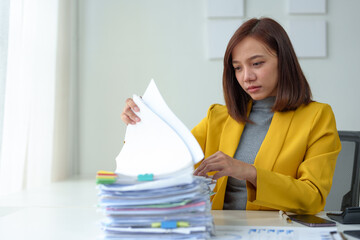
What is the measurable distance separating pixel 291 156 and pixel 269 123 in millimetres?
213

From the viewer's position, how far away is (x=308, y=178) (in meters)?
1.27

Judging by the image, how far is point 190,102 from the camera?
3.29 meters

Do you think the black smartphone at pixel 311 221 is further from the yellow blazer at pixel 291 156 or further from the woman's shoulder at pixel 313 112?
the woman's shoulder at pixel 313 112

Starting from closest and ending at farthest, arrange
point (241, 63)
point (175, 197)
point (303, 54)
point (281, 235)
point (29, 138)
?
point (175, 197) < point (281, 235) < point (241, 63) < point (29, 138) < point (303, 54)

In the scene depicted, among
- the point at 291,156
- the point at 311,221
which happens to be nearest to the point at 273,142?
the point at 291,156

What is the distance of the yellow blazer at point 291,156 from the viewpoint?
3.84 ft

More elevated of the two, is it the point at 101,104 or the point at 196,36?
the point at 196,36

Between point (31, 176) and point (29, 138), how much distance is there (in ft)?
0.79

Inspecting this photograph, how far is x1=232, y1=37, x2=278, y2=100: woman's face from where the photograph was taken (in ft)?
4.67

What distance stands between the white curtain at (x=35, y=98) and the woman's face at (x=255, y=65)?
137cm

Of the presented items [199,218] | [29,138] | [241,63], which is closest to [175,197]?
[199,218]

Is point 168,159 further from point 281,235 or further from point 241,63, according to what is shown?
point 241,63

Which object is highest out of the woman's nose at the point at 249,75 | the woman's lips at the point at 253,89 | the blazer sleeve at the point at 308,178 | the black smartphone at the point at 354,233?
the woman's nose at the point at 249,75

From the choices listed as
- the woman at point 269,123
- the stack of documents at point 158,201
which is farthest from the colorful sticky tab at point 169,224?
the woman at point 269,123
